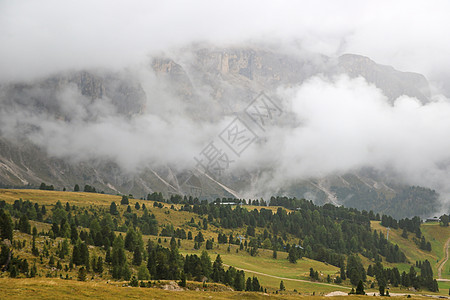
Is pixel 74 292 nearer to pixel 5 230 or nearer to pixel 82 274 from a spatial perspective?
pixel 82 274

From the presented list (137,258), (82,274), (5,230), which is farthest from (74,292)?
(137,258)

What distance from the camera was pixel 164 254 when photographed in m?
111

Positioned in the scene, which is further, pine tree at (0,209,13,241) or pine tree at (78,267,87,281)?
pine tree at (0,209,13,241)

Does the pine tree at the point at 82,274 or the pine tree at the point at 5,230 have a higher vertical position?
the pine tree at the point at 5,230

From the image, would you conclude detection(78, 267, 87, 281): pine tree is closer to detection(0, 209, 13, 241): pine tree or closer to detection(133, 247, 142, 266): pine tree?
detection(0, 209, 13, 241): pine tree

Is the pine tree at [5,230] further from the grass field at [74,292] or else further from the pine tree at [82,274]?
the grass field at [74,292]

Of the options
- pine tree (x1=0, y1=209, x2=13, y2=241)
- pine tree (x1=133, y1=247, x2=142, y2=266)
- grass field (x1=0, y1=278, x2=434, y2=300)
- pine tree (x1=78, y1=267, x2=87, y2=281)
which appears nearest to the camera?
grass field (x1=0, y1=278, x2=434, y2=300)

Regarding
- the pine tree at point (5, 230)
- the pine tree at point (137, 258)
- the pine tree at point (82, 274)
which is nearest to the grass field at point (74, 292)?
the pine tree at point (82, 274)

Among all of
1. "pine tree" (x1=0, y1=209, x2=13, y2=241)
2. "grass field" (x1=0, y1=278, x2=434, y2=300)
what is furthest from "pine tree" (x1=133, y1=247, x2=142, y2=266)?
"grass field" (x1=0, y1=278, x2=434, y2=300)

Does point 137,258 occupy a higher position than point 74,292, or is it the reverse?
point 137,258

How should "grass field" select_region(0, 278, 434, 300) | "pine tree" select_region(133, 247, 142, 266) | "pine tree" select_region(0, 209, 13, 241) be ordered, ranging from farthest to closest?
"pine tree" select_region(133, 247, 142, 266) < "pine tree" select_region(0, 209, 13, 241) < "grass field" select_region(0, 278, 434, 300)

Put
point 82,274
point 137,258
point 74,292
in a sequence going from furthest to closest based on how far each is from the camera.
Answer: point 137,258 → point 82,274 → point 74,292

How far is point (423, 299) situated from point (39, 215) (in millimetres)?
162308

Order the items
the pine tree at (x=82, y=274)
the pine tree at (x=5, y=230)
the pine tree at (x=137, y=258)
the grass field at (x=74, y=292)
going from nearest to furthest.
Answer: the grass field at (x=74, y=292)
the pine tree at (x=82, y=274)
the pine tree at (x=5, y=230)
the pine tree at (x=137, y=258)
